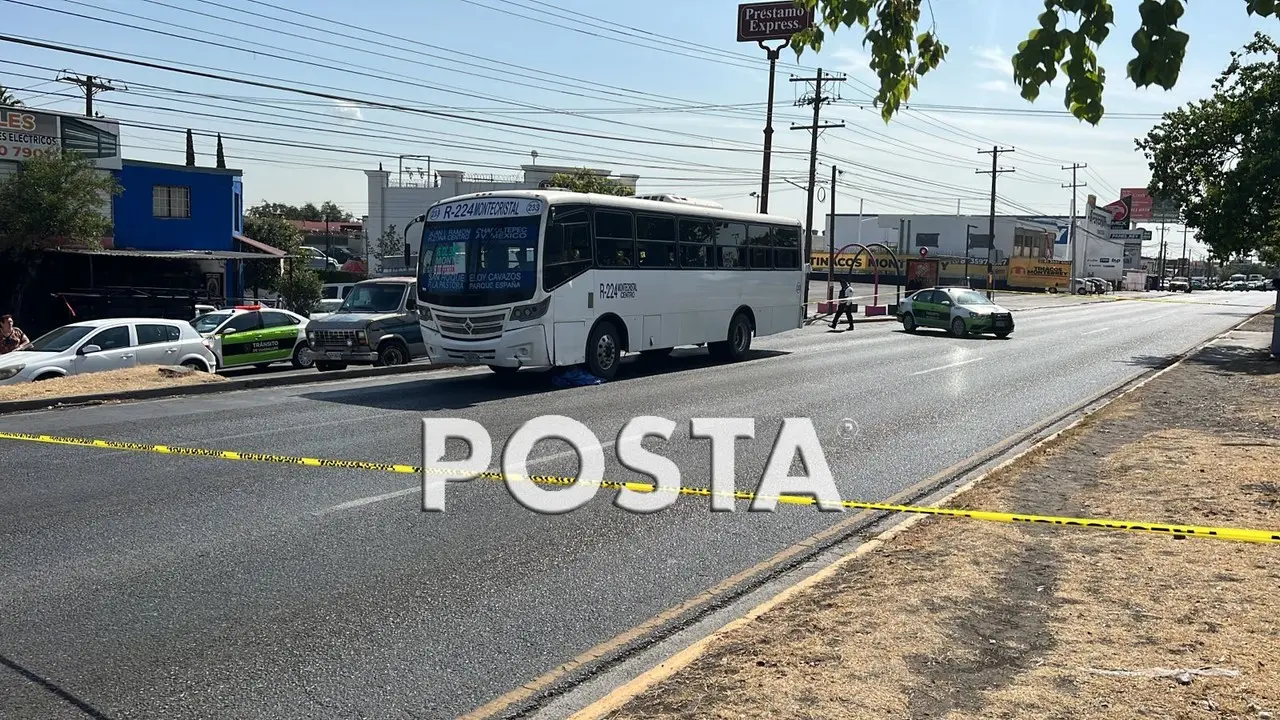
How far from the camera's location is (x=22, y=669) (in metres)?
4.96

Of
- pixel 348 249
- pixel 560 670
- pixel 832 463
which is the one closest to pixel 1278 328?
pixel 832 463

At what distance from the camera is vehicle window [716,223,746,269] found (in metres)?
21.5

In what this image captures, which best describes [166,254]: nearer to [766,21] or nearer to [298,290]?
[298,290]

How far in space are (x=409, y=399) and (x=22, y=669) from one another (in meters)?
10.5

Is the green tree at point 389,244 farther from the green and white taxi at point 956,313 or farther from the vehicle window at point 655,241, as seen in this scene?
the vehicle window at point 655,241

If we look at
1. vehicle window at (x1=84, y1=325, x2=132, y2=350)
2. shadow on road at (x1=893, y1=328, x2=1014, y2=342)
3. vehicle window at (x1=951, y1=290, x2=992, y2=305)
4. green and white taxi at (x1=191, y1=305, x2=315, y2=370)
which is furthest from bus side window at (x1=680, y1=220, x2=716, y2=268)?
vehicle window at (x1=951, y1=290, x2=992, y2=305)

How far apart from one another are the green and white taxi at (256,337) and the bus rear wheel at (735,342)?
8475 millimetres

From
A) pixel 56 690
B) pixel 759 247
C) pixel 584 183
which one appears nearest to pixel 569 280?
pixel 759 247

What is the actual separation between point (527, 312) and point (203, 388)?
16.4 feet

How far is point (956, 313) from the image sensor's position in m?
31.4

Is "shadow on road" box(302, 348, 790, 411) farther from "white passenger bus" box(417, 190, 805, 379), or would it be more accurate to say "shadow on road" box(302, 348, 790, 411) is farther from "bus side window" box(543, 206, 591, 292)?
"bus side window" box(543, 206, 591, 292)

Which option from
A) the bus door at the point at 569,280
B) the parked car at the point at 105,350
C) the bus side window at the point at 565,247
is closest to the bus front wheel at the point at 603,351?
the bus door at the point at 569,280

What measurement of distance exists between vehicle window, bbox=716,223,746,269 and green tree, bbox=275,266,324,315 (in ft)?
83.6

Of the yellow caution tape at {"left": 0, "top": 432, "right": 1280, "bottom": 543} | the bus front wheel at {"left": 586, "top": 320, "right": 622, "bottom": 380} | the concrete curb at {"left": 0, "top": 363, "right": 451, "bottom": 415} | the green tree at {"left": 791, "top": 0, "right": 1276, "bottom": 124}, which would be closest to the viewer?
the green tree at {"left": 791, "top": 0, "right": 1276, "bottom": 124}
